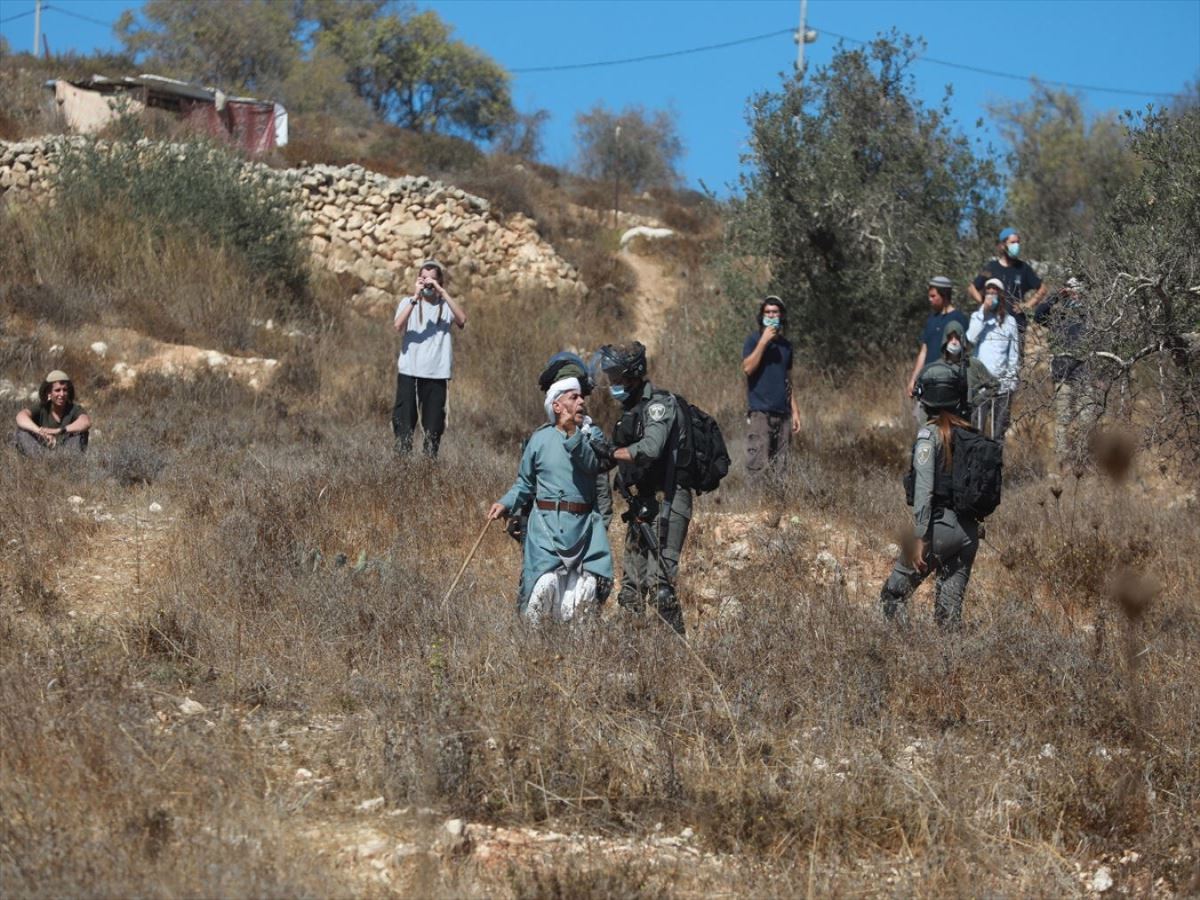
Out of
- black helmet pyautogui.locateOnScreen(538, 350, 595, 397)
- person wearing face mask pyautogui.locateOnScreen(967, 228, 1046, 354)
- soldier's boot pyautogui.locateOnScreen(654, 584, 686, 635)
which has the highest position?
person wearing face mask pyautogui.locateOnScreen(967, 228, 1046, 354)

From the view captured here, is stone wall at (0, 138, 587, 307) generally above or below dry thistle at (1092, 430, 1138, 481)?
above

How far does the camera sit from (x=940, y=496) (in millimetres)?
6562

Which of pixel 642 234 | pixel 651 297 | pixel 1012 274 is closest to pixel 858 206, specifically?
pixel 1012 274

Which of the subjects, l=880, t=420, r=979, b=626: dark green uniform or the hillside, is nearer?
the hillside

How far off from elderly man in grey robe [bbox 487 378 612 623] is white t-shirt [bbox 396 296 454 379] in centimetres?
392

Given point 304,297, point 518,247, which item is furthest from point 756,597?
point 518,247

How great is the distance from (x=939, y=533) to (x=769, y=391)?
379 cm

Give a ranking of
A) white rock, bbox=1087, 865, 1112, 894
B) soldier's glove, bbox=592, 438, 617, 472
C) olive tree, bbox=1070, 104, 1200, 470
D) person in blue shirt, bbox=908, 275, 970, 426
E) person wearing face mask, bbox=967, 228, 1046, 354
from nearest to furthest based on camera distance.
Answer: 1. white rock, bbox=1087, 865, 1112, 894
2. soldier's glove, bbox=592, 438, 617, 472
3. olive tree, bbox=1070, 104, 1200, 470
4. person in blue shirt, bbox=908, 275, 970, 426
5. person wearing face mask, bbox=967, 228, 1046, 354

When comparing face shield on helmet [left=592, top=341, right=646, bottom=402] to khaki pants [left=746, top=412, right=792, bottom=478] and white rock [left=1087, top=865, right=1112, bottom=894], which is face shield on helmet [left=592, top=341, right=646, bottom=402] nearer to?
white rock [left=1087, top=865, right=1112, bottom=894]

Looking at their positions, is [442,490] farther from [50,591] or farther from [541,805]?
[541,805]

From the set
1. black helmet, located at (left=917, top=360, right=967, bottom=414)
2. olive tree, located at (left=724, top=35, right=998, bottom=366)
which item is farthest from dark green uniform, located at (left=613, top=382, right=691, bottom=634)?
olive tree, located at (left=724, top=35, right=998, bottom=366)

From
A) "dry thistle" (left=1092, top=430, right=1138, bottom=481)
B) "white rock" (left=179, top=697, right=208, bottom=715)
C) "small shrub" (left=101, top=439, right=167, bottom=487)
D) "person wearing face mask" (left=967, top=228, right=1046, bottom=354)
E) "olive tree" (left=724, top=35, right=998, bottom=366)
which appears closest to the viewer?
"dry thistle" (left=1092, top=430, right=1138, bottom=481)

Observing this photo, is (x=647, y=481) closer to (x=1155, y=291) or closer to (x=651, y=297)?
(x=1155, y=291)

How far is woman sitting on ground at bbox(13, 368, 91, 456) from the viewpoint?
10.3 metres
